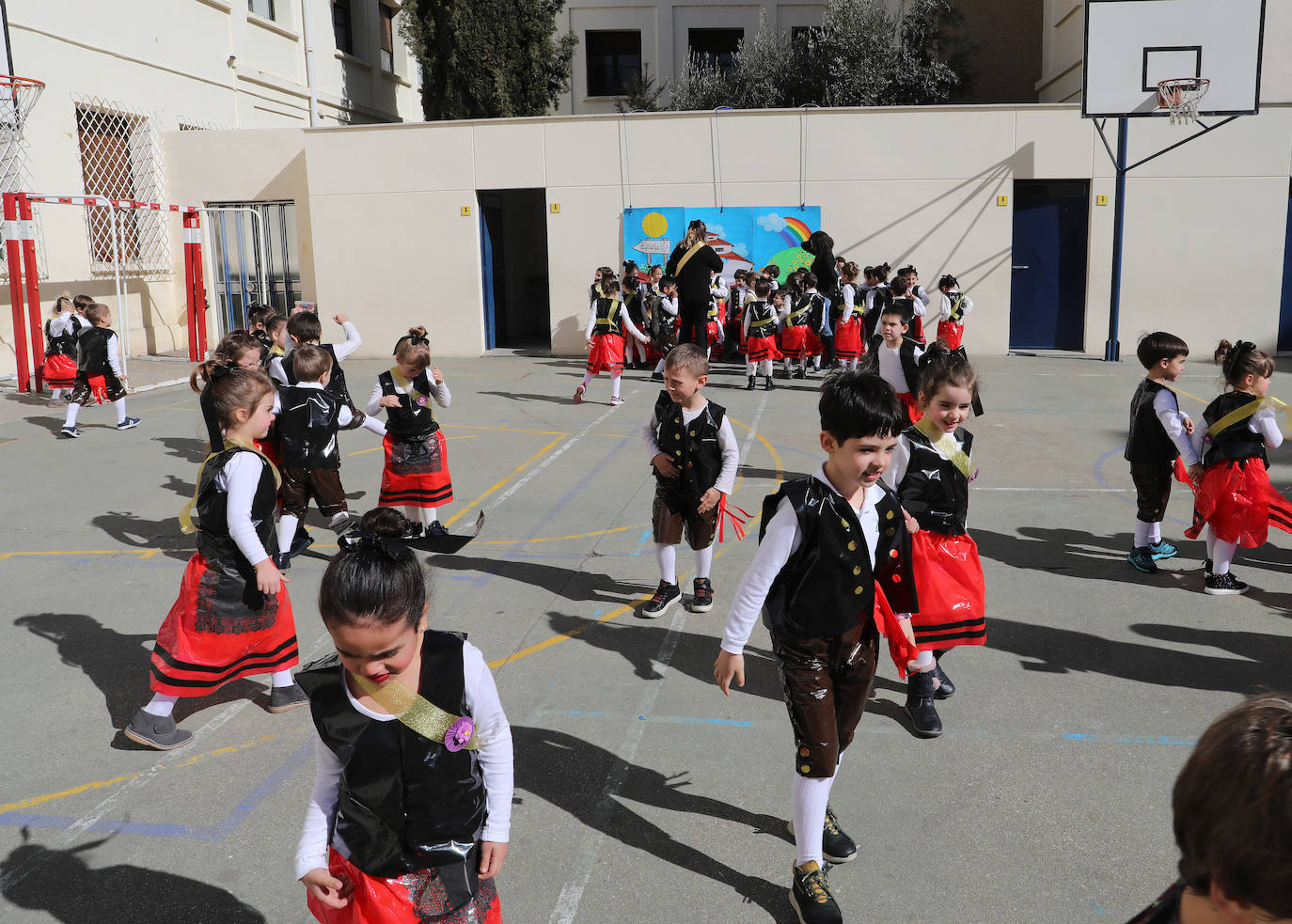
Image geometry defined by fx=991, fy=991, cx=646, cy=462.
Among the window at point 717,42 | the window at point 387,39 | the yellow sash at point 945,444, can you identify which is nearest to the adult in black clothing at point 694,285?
the yellow sash at point 945,444

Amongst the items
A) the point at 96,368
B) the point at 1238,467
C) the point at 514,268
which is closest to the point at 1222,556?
the point at 1238,467

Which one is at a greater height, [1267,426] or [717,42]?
[717,42]

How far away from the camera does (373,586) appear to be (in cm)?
214

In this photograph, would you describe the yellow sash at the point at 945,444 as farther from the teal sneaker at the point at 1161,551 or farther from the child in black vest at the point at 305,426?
the child in black vest at the point at 305,426

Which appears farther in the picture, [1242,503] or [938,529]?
[1242,503]

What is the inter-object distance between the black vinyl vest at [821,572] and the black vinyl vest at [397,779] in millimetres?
1164

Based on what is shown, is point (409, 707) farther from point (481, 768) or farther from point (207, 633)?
point (207, 633)

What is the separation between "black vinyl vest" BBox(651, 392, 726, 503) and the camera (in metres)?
5.20

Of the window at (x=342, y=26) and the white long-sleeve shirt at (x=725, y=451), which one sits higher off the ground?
the window at (x=342, y=26)

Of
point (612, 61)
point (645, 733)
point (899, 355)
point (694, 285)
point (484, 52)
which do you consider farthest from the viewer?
point (612, 61)

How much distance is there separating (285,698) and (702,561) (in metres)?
2.31

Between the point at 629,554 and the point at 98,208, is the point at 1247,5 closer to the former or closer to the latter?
the point at 629,554

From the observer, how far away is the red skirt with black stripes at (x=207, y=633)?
4.05 m

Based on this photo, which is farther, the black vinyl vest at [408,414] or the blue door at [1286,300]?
the blue door at [1286,300]
